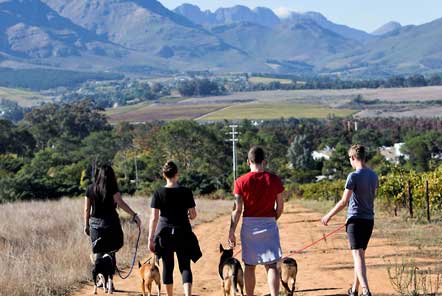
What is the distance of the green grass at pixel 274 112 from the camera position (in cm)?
11694

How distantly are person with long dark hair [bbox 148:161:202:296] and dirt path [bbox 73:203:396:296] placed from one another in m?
1.38

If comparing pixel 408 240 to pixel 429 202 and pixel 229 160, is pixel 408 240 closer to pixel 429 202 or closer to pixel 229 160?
pixel 429 202

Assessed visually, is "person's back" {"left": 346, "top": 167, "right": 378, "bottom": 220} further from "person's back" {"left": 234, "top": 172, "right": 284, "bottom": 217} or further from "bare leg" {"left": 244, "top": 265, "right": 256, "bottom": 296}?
"bare leg" {"left": 244, "top": 265, "right": 256, "bottom": 296}

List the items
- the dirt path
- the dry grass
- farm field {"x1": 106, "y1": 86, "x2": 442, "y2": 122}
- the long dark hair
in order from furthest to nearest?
farm field {"x1": 106, "y1": 86, "x2": 442, "y2": 122}, the dry grass, the dirt path, the long dark hair

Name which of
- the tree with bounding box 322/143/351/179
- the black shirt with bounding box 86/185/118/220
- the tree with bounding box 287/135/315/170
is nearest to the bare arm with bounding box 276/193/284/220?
the black shirt with bounding box 86/185/118/220

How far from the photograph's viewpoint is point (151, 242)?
772 centimetres

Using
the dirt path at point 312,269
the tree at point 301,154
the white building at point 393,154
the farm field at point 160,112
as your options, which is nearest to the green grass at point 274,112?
the farm field at point 160,112

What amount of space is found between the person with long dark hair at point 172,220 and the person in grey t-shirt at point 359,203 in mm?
1426

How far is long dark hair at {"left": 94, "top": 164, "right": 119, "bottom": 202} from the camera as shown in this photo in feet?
26.9

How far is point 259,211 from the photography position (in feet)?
24.2

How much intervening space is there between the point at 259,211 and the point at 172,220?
2.79ft

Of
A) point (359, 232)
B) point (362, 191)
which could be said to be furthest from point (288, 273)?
point (362, 191)

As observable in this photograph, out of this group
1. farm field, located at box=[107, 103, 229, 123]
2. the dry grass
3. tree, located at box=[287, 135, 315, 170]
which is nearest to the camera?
the dry grass

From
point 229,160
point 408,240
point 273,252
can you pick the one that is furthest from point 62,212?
point 229,160
